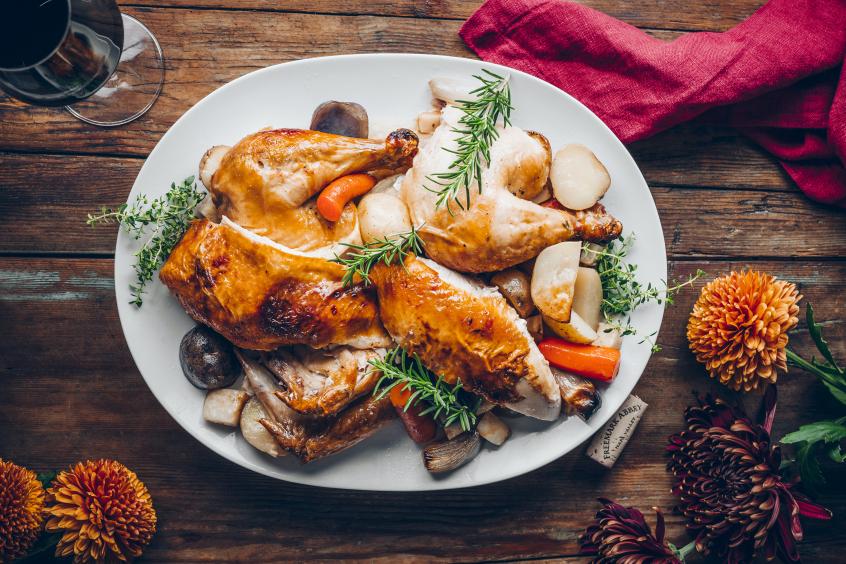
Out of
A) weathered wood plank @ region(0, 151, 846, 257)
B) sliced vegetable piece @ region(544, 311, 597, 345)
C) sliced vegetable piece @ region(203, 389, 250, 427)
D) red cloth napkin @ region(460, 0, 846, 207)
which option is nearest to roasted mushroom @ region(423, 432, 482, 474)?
sliced vegetable piece @ region(544, 311, 597, 345)

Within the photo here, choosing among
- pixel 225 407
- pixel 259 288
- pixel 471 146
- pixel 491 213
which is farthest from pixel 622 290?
pixel 225 407

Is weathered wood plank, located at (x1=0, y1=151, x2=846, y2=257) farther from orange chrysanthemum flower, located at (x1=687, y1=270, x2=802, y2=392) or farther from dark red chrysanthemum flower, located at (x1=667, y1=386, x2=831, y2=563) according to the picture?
dark red chrysanthemum flower, located at (x1=667, y1=386, x2=831, y2=563)

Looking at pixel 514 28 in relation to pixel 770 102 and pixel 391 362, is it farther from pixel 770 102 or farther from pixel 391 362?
pixel 391 362

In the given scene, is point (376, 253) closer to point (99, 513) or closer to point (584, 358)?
point (584, 358)

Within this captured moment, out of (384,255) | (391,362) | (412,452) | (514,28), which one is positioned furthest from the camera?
(514,28)

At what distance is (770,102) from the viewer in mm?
2711

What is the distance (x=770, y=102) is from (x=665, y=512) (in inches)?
75.8

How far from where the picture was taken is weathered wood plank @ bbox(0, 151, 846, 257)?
2.67 metres

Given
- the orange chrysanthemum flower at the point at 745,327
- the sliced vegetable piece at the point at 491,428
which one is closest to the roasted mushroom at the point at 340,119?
→ the sliced vegetable piece at the point at 491,428

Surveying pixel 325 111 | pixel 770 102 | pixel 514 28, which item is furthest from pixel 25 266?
pixel 770 102

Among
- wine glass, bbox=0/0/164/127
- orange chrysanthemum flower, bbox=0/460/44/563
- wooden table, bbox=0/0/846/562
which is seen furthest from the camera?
wooden table, bbox=0/0/846/562

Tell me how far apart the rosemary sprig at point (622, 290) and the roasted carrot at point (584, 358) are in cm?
13

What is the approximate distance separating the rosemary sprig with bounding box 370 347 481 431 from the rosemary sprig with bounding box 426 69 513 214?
59 centimetres

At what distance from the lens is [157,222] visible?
2402 mm
